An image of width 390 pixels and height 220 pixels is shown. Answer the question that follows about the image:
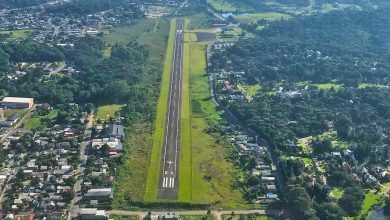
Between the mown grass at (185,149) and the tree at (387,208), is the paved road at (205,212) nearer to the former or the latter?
the mown grass at (185,149)

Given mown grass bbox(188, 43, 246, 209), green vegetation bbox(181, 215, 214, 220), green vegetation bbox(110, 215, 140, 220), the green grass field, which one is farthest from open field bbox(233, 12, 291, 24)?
green vegetation bbox(110, 215, 140, 220)

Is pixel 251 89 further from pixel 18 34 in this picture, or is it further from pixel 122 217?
pixel 18 34

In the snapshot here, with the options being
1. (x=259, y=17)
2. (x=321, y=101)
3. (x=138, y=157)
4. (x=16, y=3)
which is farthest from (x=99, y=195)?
(x=16, y=3)

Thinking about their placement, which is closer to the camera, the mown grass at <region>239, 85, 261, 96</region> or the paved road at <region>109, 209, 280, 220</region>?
the paved road at <region>109, 209, 280, 220</region>

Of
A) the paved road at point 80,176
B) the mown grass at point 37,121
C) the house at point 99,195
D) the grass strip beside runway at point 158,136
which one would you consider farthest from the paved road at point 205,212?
the mown grass at point 37,121

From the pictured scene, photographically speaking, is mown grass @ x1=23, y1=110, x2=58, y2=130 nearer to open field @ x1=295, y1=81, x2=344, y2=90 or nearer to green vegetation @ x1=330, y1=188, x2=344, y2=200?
green vegetation @ x1=330, y1=188, x2=344, y2=200

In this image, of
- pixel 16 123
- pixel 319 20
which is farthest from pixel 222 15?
pixel 16 123
